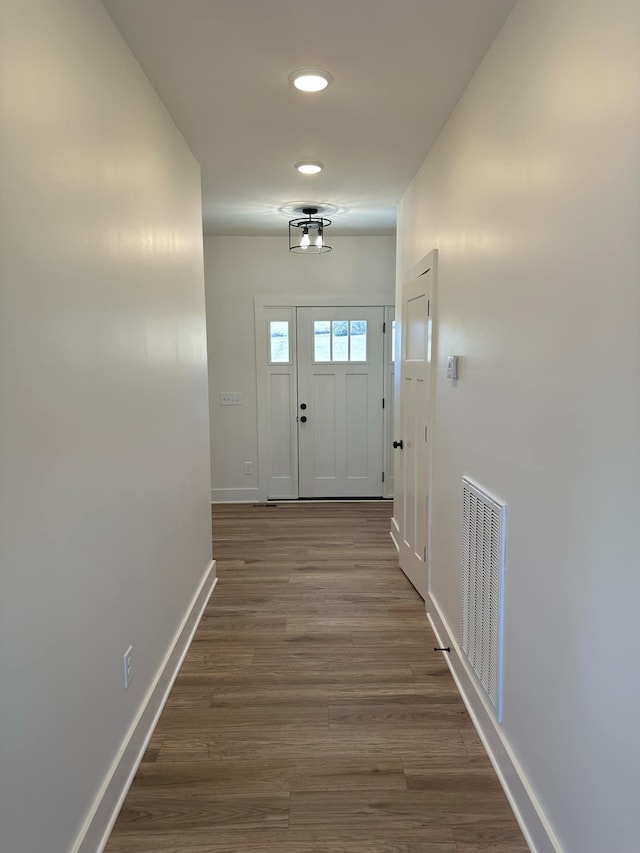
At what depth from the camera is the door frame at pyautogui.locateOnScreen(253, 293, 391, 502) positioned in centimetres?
532

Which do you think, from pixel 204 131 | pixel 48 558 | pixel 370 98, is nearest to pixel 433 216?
pixel 370 98

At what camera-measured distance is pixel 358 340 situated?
5.42 meters

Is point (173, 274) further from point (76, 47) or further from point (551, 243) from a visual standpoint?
point (551, 243)

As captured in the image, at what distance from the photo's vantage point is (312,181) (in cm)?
354

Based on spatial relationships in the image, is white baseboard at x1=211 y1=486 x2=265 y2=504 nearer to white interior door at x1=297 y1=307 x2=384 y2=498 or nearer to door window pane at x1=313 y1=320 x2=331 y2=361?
white interior door at x1=297 y1=307 x2=384 y2=498

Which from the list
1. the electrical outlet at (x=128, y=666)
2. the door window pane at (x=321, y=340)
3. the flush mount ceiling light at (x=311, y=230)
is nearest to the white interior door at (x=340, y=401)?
the door window pane at (x=321, y=340)

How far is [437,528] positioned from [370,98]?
6.82 feet

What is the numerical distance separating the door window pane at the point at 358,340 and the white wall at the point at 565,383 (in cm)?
319

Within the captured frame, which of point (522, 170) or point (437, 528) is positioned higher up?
point (522, 170)

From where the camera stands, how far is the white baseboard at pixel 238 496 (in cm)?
554

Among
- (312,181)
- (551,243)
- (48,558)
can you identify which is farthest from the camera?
(312,181)

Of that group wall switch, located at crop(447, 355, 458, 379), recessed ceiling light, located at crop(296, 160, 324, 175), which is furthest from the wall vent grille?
recessed ceiling light, located at crop(296, 160, 324, 175)

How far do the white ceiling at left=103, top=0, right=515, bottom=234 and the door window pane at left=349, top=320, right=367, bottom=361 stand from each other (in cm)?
196

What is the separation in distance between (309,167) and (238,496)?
3323 millimetres
